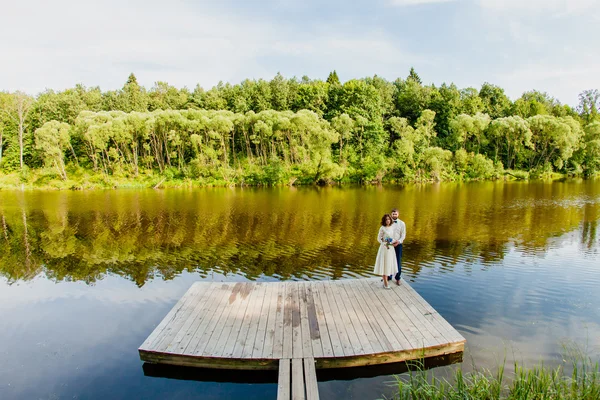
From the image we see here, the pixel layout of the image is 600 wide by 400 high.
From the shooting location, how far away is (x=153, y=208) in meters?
28.4

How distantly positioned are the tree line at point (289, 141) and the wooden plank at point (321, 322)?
39346 mm

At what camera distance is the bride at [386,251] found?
8969 mm

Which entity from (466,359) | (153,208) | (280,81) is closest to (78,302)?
(466,359)

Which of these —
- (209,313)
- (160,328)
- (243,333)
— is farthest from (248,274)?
(243,333)

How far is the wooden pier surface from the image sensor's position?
639cm

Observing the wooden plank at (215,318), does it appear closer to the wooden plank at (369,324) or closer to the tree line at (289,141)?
the wooden plank at (369,324)

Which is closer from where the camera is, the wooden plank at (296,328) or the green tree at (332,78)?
the wooden plank at (296,328)

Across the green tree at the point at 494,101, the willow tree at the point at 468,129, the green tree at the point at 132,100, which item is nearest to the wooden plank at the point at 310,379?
the willow tree at the point at 468,129

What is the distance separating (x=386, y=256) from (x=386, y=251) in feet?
0.50

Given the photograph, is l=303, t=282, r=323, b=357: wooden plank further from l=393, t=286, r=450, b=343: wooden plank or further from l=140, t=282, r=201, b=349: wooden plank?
l=140, t=282, r=201, b=349: wooden plank

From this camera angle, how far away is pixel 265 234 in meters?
18.5

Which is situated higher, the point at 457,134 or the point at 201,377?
the point at 457,134

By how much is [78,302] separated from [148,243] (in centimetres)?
684

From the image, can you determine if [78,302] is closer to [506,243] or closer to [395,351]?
[395,351]
